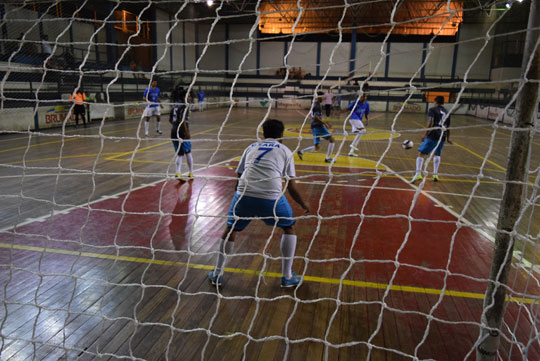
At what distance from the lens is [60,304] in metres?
3.28

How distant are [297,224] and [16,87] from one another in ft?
40.3

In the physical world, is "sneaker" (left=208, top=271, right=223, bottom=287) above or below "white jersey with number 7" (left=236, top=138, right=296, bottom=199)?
below

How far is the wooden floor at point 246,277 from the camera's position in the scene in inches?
107

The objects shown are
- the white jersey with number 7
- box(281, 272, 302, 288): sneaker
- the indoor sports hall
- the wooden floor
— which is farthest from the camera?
box(281, 272, 302, 288): sneaker

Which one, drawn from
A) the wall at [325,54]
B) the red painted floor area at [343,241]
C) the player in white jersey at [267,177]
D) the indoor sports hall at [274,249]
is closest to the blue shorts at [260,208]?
the player in white jersey at [267,177]

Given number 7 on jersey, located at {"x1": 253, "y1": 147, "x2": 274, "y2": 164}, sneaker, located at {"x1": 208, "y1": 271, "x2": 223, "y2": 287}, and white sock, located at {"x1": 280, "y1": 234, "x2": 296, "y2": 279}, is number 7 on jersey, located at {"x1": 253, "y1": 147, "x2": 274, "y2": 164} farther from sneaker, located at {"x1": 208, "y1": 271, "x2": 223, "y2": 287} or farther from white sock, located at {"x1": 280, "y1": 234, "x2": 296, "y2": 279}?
sneaker, located at {"x1": 208, "y1": 271, "x2": 223, "y2": 287}

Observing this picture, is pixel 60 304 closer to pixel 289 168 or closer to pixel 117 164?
pixel 289 168

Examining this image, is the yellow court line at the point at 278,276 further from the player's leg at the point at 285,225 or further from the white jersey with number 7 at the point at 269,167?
the white jersey with number 7 at the point at 269,167

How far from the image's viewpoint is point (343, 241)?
477cm

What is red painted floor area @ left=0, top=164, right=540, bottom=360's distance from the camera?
340 centimetres

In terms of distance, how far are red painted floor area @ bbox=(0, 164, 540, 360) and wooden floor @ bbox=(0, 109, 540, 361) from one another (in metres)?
0.02

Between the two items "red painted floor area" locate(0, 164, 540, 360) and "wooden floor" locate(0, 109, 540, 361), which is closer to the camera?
"wooden floor" locate(0, 109, 540, 361)

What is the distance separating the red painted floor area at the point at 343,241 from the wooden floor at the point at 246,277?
2 cm

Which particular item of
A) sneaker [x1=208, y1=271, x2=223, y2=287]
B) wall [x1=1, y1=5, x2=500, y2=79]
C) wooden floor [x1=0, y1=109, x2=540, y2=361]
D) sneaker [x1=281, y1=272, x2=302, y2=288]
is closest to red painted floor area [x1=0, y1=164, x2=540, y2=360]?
wooden floor [x1=0, y1=109, x2=540, y2=361]
